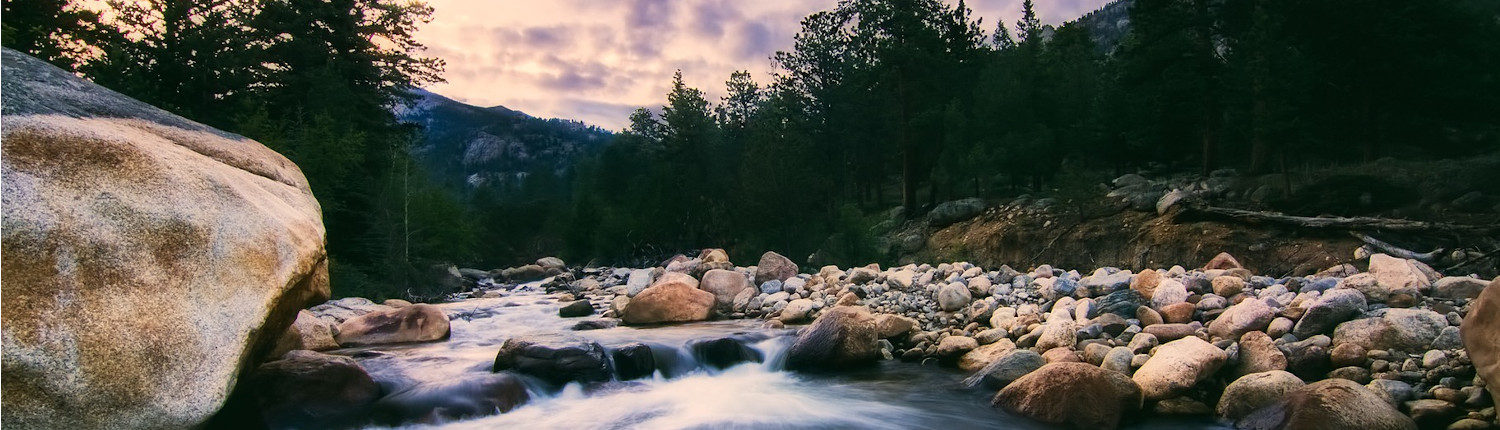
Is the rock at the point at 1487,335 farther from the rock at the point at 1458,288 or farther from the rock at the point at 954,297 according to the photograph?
the rock at the point at 954,297

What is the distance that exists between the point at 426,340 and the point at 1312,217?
62.6 ft

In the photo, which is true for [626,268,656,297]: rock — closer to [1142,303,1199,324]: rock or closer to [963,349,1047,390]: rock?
[963,349,1047,390]: rock

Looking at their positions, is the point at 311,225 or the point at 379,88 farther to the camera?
the point at 379,88

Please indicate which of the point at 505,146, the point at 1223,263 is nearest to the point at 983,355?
the point at 1223,263

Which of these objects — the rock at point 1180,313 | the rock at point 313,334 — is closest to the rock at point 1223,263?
the rock at point 1180,313

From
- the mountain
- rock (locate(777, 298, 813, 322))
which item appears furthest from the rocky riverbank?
the mountain

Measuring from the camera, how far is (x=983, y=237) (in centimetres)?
2481

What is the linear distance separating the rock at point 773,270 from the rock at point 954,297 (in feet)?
19.2

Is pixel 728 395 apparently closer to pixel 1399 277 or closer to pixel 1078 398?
pixel 1078 398

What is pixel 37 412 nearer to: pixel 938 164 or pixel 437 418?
pixel 437 418

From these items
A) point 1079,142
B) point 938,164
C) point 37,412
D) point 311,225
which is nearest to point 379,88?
point 938,164

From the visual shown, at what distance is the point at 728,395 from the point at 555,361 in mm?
2266

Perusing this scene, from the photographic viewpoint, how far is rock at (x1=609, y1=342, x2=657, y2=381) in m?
9.59

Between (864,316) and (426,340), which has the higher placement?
(864,316)
